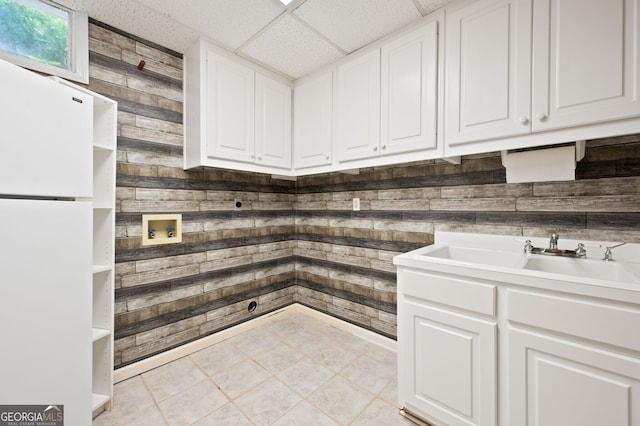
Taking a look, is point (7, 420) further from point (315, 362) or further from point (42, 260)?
point (315, 362)

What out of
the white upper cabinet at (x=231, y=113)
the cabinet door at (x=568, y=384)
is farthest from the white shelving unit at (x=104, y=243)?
the cabinet door at (x=568, y=384)

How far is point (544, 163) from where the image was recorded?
1.42 metres

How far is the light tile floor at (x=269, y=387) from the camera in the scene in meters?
1.52

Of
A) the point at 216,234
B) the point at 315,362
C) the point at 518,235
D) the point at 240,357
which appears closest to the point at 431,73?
the point at 518,235

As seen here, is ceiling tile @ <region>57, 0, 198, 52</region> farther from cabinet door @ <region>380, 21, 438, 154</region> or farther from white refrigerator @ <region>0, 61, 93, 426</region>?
cabinet door @ <region>380, 21, 438, 154</region>

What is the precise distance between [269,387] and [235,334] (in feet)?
2.70

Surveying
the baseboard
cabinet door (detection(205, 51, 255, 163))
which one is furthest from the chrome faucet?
cabinet door (detection(205, 51, 255, 163))

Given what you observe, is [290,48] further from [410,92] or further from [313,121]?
[410,92]

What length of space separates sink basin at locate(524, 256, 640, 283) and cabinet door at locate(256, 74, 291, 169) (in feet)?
6.37

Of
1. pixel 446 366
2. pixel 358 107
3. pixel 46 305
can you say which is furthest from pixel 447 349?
pixel 46 305

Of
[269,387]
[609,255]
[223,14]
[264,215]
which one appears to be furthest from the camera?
[264,215]

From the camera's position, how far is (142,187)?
1896mm

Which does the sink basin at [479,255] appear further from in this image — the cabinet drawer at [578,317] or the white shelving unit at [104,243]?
the white shelving unit at [104,243]

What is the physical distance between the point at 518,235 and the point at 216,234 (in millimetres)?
2279
